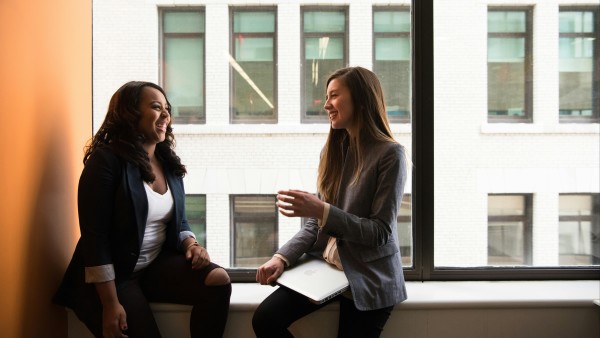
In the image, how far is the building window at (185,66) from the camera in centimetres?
235

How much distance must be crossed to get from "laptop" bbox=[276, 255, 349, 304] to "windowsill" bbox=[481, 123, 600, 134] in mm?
1238

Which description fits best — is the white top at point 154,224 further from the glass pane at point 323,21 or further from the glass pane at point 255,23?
the glass pane at point 323,21

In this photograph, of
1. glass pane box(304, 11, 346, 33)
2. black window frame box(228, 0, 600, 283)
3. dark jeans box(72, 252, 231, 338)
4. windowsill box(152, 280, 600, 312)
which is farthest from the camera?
glass pane box(304, 11, 346, 33)

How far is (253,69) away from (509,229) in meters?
1.67

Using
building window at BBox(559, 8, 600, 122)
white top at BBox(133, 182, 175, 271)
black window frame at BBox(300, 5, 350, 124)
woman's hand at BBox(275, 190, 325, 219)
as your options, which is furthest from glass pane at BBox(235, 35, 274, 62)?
building window at BBox(559, 8, 600, 122)

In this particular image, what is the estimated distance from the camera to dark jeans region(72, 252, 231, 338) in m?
1.62

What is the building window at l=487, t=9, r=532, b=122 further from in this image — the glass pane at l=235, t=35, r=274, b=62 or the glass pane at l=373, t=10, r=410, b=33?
the glass pane at l=235, t=35, r=274, b=62

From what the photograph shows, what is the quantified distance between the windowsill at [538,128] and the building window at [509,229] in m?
0.36

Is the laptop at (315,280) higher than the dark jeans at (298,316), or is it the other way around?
the laptop at (315,280)

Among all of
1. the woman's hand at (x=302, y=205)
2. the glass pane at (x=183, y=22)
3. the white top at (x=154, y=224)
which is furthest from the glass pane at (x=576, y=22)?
the white top at (x=154, y=224)

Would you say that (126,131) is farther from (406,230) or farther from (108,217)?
(406,230)

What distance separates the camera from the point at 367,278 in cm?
164

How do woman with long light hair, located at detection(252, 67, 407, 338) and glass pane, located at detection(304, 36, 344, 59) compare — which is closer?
woman with long light hair, located at detection(252, 67, 407, 338)

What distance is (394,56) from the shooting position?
7.68 feet
